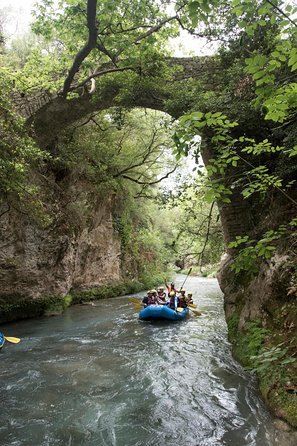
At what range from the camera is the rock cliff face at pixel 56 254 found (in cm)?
976

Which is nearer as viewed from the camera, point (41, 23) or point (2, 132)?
point (41, 23)

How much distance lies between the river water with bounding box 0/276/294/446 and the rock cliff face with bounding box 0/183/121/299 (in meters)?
2.23

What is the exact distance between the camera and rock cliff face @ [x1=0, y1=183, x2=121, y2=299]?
976 cm

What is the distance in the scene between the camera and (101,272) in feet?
49.4

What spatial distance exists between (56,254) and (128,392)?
744 cm

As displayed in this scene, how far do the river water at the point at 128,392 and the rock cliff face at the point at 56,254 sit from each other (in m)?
2.23

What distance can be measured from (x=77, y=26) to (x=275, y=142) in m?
4.53

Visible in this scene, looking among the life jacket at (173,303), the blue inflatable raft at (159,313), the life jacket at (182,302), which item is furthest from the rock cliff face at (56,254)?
the life jacket at (182,302)

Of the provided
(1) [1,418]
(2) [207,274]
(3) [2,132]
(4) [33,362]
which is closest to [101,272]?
(4) [33,362]

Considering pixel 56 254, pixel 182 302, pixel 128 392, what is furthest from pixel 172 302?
pixel 128 392

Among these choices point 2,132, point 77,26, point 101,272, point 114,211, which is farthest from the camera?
point 114,211

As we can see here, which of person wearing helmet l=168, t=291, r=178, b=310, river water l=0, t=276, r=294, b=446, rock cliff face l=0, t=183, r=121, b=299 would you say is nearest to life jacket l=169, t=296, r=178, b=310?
person wearing helmet l=168, t=291, r=178, b=310

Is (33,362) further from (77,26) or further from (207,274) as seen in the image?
(207,274)

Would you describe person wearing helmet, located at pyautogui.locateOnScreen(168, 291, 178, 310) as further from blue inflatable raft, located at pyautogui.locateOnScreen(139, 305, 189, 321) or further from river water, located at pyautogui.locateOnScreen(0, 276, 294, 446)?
river water, located at pyautogui.locateOnScreen(0, 276, 294, 446)
